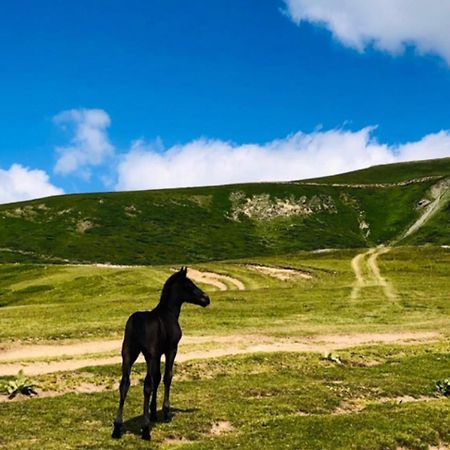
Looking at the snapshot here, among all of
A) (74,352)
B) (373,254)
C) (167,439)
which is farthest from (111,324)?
(373,254)

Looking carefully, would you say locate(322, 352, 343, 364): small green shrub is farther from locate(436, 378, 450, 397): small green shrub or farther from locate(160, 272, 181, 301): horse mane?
locate(160, 272, 181, 301): horse mane

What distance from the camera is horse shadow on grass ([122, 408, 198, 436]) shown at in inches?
768

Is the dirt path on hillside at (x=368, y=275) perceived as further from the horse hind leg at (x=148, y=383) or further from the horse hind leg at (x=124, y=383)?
the horse hind leg at (x=124, y=383)

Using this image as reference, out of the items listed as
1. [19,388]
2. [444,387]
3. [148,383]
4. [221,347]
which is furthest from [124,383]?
[221,347]

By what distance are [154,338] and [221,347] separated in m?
21.1

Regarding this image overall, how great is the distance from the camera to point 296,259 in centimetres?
11225

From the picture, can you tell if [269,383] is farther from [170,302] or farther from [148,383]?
[148,383]

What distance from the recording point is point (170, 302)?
2058 centimetres

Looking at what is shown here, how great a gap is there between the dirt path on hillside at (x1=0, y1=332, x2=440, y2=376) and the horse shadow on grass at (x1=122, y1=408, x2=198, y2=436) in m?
11.8

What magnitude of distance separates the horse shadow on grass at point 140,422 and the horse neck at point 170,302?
12.4 feet

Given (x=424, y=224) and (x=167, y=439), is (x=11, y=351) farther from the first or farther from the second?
(x=424, y=224)

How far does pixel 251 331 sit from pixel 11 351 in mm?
Result: 18324

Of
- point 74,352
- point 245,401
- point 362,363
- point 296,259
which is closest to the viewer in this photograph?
point 245,401

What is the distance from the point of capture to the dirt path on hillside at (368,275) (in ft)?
232
